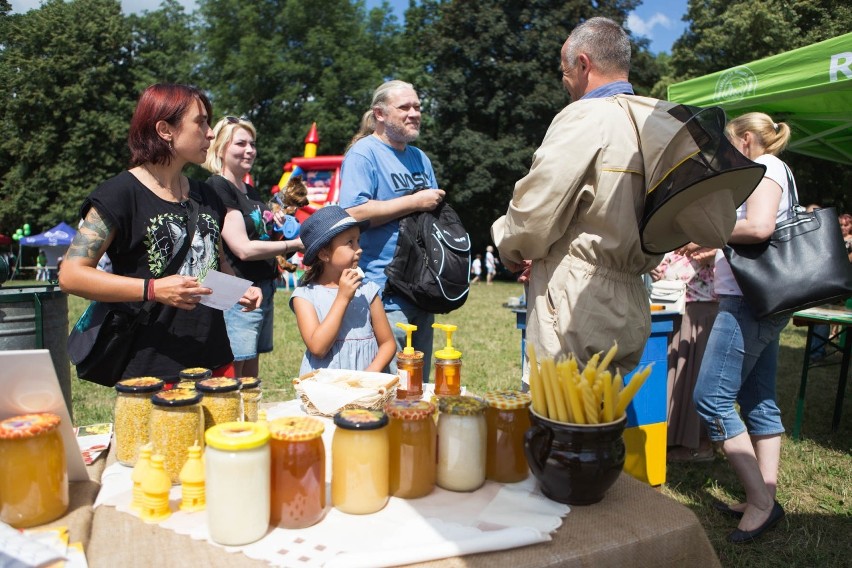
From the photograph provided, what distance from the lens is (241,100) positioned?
26.1 meters

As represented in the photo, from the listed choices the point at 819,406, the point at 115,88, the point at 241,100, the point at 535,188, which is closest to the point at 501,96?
the point at 241,100

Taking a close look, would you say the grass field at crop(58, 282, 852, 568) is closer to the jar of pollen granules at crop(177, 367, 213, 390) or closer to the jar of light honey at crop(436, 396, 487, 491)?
the jar of pollen granules at crop(177, 367, 213, 390)

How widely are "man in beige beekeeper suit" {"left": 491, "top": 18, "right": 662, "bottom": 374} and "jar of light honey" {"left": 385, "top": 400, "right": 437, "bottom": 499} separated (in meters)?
0.66

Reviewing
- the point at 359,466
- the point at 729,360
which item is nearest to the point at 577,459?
the point at 359,466

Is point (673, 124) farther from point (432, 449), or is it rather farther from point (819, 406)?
point (819, 406)

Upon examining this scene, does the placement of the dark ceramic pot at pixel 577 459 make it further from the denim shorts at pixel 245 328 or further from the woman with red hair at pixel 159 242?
the denim shorts at pixel 245 328

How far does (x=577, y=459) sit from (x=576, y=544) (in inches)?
6.9

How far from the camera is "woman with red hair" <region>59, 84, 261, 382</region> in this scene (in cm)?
176

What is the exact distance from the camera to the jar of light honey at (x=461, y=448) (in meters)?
1.35

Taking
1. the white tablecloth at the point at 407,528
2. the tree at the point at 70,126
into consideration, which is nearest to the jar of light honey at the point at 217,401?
the white tablecloth at the point at 407,528

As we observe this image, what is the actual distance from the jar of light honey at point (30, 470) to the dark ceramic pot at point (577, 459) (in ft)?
3.29

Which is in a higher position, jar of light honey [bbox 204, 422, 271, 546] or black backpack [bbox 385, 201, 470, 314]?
black backpack [bbox 385, 201, 470, 314]

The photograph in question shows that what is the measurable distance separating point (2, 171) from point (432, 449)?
99.1ft

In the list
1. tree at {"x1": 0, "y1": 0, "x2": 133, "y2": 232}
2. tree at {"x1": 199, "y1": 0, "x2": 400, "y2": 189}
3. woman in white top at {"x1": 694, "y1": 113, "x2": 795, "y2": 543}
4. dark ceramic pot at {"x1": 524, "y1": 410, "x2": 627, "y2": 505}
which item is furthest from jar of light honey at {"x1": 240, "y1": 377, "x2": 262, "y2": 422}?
tree at {"x1": 0, "y1": 0, "x2": 133, "y2": 232}
